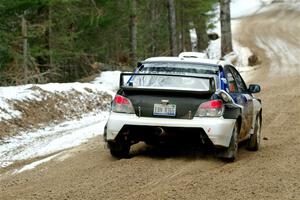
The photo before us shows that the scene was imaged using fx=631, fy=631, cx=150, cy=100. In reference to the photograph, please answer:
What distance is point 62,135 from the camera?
42.8ft

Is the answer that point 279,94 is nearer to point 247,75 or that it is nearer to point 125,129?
point 247,75

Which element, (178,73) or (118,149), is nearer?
(118,149)

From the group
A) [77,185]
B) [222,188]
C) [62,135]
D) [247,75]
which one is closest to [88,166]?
[77,185]

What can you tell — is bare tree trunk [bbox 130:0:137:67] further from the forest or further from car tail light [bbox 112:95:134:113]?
car tail light [bbox 112:95:134:113]

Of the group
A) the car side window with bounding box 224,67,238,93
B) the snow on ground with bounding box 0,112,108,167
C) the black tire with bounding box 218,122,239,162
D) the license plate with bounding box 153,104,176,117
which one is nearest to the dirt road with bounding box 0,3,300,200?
the black tire with bounding box 218,122,239,162

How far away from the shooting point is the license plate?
901cm

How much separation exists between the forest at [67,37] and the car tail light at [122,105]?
248 inches

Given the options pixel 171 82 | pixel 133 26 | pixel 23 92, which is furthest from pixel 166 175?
pixel 133 26

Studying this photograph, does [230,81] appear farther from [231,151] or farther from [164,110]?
[164,110]

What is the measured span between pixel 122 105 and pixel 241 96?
2.07 metres

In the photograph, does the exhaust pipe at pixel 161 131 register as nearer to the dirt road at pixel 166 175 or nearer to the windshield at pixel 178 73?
the dirt road at pixel 166 175

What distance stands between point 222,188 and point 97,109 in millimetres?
9655

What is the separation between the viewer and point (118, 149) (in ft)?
31.5

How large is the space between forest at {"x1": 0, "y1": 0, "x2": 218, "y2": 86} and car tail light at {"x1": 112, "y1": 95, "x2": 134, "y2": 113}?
6296 mm
